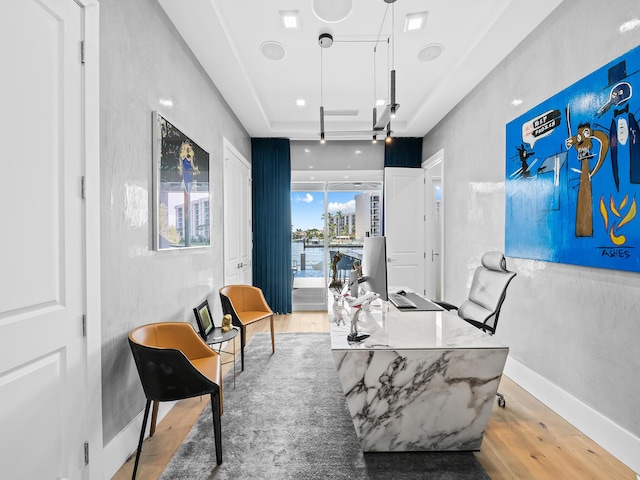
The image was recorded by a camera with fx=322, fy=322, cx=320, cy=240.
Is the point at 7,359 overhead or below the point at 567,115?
below

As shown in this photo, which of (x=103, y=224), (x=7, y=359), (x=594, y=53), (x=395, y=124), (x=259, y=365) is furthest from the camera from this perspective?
(x=395, y=124)

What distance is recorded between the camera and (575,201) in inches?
81.9

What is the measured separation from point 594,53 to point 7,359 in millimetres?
3277

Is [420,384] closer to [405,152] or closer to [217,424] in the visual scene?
[217,424]

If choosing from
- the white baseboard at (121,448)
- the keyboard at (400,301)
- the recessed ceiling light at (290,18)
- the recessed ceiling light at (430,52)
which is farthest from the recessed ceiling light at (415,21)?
the white baseboard at (121,448)

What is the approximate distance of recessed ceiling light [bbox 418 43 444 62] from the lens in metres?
2.86

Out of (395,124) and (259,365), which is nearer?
(259,365)

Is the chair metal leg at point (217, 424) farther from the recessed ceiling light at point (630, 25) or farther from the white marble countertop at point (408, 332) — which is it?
the recessed ceiling light at point (630, 25)

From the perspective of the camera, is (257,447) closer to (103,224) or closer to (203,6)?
(103,224)

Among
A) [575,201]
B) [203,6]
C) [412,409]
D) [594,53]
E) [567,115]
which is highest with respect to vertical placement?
[203,6]

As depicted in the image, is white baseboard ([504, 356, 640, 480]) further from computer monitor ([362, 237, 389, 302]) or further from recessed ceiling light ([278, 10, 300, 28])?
recessed ceiling light ([278, 10, 300, 28])

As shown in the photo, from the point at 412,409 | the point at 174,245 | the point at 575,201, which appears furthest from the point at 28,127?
the point at 575,201

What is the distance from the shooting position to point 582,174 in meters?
2.03

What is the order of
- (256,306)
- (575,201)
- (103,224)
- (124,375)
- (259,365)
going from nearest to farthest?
(103,224), (124,375), (575,201), (259,365), (256,306)
